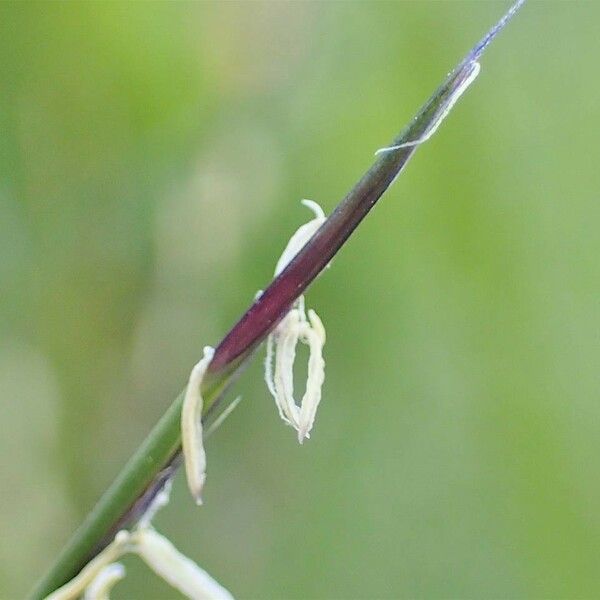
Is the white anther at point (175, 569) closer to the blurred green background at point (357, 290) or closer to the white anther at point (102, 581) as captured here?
the white anther at point (102, 581)

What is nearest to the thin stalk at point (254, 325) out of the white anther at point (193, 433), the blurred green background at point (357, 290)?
the white anther at point (193, 433)

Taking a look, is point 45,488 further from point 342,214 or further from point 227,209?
point 342,214

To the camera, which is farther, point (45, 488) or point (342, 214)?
point (45, 488)

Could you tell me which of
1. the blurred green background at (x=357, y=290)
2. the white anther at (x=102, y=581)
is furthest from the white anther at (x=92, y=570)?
the blurred green background at (x=357, y=290)

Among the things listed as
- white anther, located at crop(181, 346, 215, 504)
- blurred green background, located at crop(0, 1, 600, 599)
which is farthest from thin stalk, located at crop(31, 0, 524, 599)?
blurred green background, located at crop(0, 1, 600, 599)

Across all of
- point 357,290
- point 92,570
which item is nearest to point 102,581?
point 92,570

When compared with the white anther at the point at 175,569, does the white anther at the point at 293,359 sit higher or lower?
higher

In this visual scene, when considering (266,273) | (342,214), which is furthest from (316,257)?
(266,273)

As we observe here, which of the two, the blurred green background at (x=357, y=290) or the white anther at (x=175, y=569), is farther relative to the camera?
the blurred green background at (x=357, y=290)
